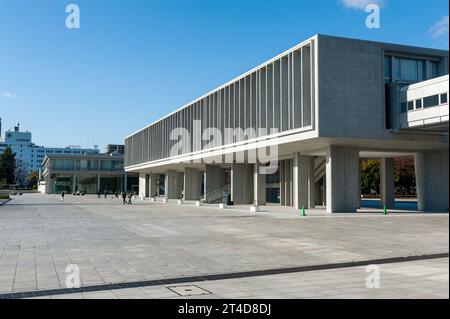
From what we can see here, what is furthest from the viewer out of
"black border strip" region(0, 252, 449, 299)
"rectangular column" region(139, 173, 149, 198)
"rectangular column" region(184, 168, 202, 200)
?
"rectangular column" region(139, 173, 149, 198)

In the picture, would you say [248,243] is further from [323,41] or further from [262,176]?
[262,176]

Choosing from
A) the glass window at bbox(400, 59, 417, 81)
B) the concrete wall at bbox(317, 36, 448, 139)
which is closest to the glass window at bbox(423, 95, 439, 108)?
the concrete wall at bbox(317, 36, 448, 139)

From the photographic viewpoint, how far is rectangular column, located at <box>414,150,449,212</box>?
38188 millimetres

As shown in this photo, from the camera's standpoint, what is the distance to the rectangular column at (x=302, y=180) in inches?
1555

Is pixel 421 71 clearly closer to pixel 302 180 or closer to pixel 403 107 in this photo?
pixel 403 107

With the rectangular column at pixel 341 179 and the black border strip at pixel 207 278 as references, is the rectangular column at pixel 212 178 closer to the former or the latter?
the rectangular column at pixel 341 179

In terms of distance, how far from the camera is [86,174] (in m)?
113

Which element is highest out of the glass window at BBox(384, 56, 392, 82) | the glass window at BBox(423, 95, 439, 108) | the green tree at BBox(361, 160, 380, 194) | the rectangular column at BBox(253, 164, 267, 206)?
the glass window at BBox(384, 56, 392, 82)

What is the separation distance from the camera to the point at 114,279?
9.63 metres

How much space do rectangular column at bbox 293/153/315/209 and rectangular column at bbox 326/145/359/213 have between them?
15.5 feet

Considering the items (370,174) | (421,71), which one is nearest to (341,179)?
(421,71)

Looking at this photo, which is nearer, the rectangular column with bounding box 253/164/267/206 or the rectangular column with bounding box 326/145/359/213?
the rectangular column with bounding box 326/145/359/213

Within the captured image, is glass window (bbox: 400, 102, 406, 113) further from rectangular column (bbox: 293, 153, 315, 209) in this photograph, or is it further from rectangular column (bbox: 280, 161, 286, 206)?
rectangular column (bbox: 280, 161, 286, 206)
